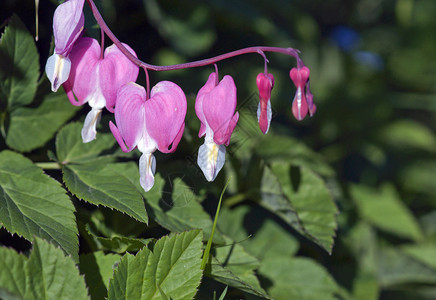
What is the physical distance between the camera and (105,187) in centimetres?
107

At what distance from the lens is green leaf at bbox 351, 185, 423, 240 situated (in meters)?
2.22

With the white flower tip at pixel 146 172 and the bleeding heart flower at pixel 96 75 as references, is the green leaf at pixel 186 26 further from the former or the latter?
the white flower tip at pixel 146 172

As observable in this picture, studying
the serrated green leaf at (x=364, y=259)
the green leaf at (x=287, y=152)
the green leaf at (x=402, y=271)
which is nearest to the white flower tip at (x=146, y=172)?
the green leaf at (x=287, y=152)

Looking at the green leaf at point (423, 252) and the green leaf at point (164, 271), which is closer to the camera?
the green leaf at point (164, 271)

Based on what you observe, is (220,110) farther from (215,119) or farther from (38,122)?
(38,122)

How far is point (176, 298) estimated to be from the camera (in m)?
0.96

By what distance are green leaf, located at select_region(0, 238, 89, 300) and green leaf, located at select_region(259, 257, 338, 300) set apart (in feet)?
2.16

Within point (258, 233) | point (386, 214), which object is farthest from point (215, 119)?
point (386, 214)

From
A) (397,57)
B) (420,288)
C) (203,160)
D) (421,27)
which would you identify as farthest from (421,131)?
(203,160)

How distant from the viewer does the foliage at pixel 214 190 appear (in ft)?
3.21

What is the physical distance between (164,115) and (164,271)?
305 millimetres

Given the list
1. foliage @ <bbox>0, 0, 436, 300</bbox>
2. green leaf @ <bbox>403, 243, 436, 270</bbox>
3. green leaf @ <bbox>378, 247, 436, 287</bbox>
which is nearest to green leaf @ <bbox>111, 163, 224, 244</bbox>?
foliage @ <bbox>0, 0, 436, 300</bbox>

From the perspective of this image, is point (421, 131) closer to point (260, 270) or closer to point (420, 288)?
point (420, 288)

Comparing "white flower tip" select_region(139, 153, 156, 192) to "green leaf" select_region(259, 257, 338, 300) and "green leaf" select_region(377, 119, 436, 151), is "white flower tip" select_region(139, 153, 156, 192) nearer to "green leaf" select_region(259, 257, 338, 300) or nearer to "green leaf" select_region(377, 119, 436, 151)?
"green leaf" select_region(259, 257, 338, 300)
